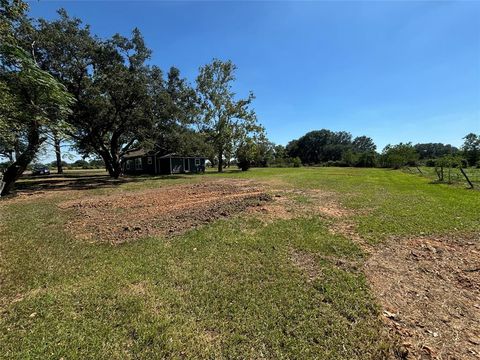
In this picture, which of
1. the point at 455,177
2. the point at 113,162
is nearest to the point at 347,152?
the point at 455,177

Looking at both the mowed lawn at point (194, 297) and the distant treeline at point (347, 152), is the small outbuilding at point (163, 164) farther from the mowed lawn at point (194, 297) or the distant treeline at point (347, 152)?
the mowed lawn at point (194, 297)

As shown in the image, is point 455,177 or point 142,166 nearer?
point 455,177

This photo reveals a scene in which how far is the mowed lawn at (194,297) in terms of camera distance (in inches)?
105

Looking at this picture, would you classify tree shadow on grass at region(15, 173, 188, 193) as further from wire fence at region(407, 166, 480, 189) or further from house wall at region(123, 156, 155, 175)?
wire fence at region(407, 166, 480, 189)

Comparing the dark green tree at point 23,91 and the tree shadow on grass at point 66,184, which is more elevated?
the dark green tree at point 23,91

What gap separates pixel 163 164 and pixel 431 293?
33.5m

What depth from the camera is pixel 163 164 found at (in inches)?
1345

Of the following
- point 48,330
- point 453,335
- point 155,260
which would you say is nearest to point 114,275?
point 155,260

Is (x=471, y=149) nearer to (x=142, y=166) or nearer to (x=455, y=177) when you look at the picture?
(x=455, y=177)

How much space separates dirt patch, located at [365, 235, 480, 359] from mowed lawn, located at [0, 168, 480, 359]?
0.27 meters

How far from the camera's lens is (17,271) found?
14.4 feet

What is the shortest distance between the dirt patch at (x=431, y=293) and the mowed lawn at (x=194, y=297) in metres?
0.27

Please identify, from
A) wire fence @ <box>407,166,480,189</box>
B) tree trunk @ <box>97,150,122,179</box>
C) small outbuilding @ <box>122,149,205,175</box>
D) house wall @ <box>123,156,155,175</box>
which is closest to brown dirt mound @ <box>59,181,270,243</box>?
tree trunk @ <box>97,150,122,179</box>

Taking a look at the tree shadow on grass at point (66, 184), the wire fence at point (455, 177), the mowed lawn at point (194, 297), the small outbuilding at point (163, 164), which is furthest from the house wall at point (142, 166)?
the wire fence at point (455, 177)
